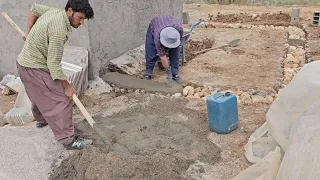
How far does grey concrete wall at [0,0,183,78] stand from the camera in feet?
19.4

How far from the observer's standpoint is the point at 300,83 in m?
3.40

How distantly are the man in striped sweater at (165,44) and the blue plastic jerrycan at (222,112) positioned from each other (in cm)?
152

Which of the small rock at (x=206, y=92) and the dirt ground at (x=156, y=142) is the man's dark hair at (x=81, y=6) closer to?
the dirt ground at (x=156, y=142)

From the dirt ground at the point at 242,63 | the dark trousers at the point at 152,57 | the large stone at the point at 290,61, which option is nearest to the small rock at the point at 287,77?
the dirt ground at the point at 242,63

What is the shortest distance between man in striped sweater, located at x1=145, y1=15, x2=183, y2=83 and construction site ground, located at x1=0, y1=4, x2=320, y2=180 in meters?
0.26

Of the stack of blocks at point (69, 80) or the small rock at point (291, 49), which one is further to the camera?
the small rock at point (291, 49)

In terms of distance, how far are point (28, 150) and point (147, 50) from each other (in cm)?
265

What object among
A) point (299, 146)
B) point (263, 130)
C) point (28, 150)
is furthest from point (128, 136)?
point (299, 146)

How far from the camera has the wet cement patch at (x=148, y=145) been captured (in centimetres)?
369

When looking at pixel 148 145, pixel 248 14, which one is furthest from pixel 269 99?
pixel 248 14

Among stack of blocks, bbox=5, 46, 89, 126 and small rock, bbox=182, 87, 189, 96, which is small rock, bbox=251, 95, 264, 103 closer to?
small rock, bbox=182, 87, 189, 96

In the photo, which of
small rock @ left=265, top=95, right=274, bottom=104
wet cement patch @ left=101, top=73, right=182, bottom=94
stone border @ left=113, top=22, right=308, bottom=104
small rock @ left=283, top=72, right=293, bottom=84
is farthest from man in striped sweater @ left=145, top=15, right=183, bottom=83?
small rock @ left=283, top=72, right=293, bottom=84

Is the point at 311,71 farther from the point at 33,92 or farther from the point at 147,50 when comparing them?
the point at 147,50

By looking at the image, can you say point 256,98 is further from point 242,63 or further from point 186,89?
point 242,63
